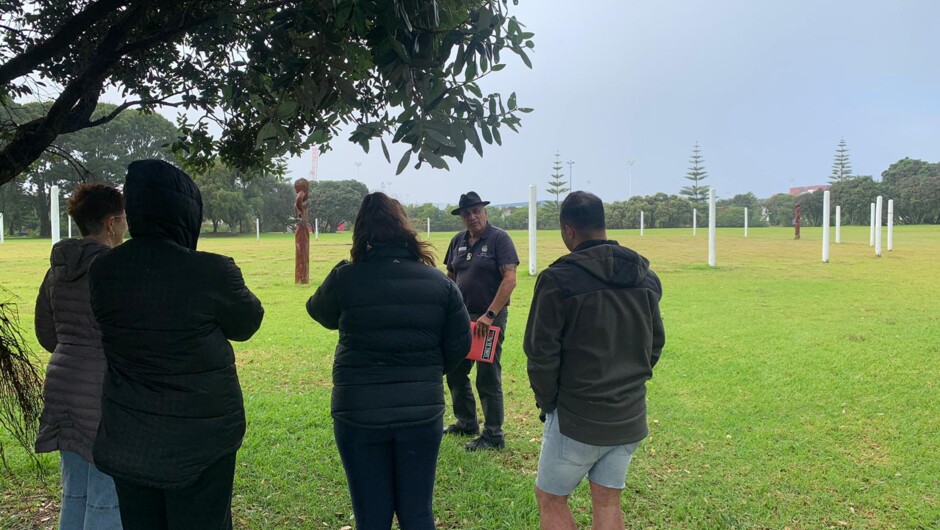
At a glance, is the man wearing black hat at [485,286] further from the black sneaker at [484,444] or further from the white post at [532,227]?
the white post at [532,227]

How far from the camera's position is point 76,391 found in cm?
242

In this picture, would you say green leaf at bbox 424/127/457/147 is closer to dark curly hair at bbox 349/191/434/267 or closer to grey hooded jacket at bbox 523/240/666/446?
dark curly hair at bbox 349/191/434/267

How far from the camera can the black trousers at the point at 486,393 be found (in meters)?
4.56

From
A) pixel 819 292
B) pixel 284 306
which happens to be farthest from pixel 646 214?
pixel 284 306

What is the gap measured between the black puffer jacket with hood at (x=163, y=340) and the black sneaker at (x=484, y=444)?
2.87 metres

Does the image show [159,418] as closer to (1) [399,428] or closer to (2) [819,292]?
(1) [399,428]

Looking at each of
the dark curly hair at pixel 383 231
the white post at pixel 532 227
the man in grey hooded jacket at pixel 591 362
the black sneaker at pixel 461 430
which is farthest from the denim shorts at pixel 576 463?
the white post at pixel 532 227

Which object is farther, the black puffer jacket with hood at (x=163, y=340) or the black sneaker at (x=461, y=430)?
the black sneaker at (x=461, y=430)

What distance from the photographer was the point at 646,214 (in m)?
73.2

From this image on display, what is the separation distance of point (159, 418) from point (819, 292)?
16.1 m

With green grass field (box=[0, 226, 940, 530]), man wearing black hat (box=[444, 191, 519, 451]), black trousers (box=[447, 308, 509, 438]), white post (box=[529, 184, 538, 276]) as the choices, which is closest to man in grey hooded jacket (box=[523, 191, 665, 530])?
green grass field (box=[0, 226, 940, 530])

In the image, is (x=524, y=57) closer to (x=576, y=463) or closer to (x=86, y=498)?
(x=576, y=463)

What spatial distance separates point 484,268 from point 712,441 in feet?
8.04

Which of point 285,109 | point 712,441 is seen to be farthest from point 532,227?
point 285,109
